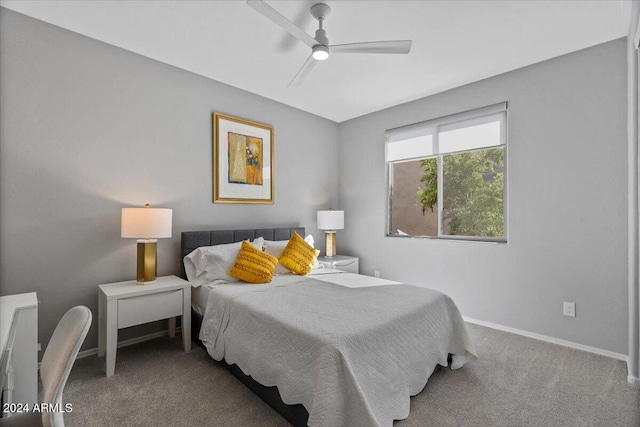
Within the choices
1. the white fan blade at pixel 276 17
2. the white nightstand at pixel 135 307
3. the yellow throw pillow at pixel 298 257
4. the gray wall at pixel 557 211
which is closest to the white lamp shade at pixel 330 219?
the yellow throw pillow at pixel 298 257

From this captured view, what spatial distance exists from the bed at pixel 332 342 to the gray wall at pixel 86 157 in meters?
0.94

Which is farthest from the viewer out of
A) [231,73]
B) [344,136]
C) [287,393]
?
[344,136]

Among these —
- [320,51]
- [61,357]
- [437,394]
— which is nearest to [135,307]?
[61,357]

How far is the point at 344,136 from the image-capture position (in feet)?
16.3

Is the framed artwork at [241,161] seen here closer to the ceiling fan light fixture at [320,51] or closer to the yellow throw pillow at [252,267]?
the yellow throw pillow at [252,267]

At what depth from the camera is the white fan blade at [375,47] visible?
2.27 meters

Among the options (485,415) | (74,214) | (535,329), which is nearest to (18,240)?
(74,214)

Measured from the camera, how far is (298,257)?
3326mm

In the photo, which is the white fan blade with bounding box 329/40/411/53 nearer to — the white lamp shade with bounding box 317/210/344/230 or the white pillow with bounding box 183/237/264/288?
the white pillow with bounding box 183/237/264/288

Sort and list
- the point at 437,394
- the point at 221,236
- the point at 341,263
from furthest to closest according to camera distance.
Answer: the point at 341,263 < the point at 221,236 < the point at 437,394

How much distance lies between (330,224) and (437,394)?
259 centimetres

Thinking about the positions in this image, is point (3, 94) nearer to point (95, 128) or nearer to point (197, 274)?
point (95, 128)

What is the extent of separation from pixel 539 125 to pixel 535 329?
2030mm

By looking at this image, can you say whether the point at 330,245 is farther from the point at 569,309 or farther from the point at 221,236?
the point at 569,309
